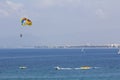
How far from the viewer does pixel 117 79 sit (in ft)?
267

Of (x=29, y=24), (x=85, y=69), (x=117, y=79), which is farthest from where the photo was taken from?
(x=85, y=69)

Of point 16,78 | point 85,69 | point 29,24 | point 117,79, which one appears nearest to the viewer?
point 29,24

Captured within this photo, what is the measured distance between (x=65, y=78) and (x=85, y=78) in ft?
12.4

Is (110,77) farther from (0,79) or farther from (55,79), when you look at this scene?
(0,79)

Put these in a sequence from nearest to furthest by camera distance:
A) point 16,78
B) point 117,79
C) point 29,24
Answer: point 29,24 < point 117,79 < point 16,78

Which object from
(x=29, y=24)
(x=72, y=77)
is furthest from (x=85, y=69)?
(x=29, y=24)

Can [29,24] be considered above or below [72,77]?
above

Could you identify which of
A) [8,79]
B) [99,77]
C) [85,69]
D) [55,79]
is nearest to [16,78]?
[8,79]

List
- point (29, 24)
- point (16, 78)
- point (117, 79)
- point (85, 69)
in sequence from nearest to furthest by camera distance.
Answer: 1. point (29, 24)
2. point (117, 79)
3. point (16, 78)
4. point (85, 69)

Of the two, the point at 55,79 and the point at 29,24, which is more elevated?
the point at 29,24

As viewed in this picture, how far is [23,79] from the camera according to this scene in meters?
84.2

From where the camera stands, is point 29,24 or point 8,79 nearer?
point 29,24

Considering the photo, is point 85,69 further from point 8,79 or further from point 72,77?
point 8,79

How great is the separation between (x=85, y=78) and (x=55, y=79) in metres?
5.81
